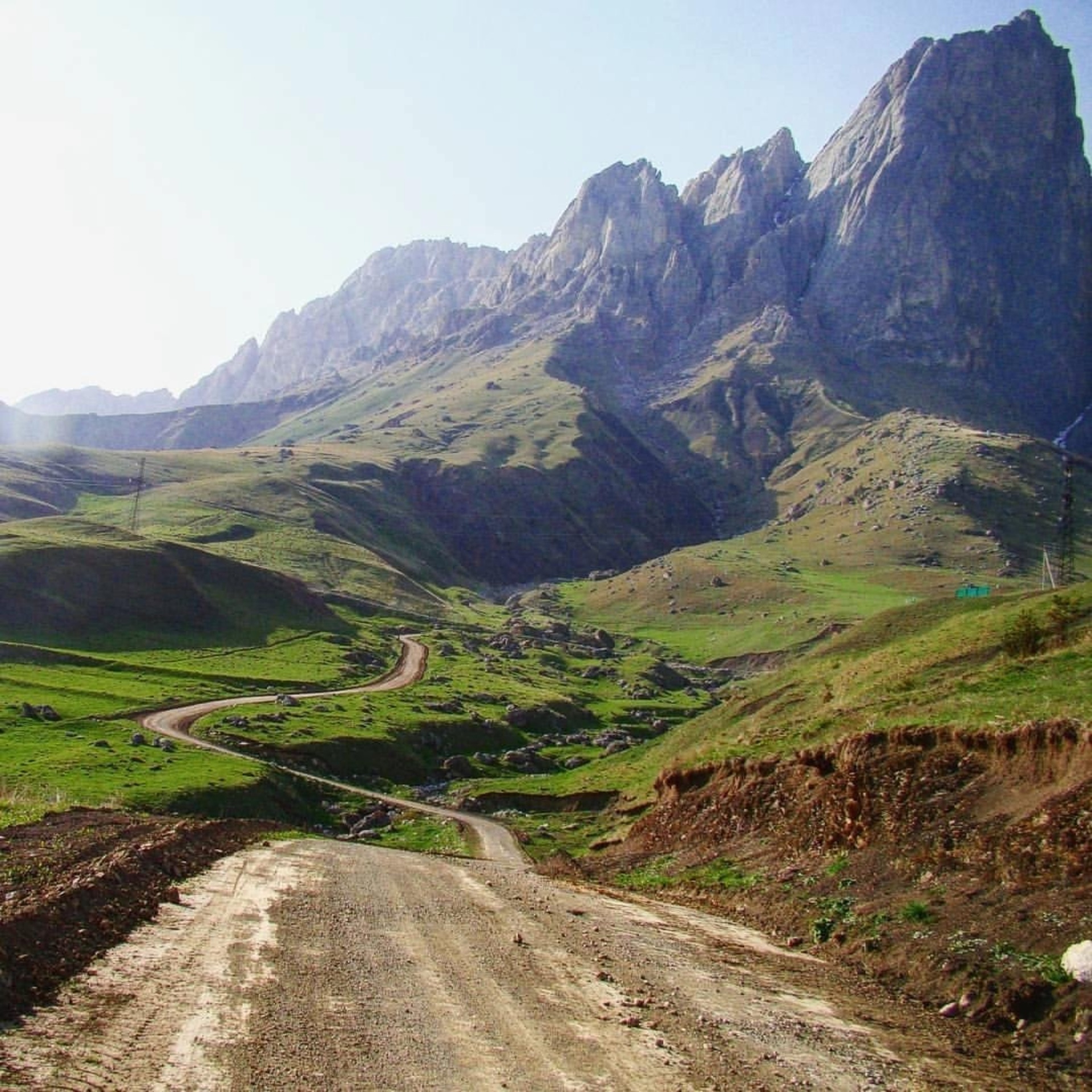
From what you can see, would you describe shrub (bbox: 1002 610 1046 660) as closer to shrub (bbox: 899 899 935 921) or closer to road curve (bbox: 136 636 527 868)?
shrub (bbox: 899 899 935 921)

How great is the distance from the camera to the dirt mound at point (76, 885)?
16.0 m

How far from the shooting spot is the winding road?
13.7 meters

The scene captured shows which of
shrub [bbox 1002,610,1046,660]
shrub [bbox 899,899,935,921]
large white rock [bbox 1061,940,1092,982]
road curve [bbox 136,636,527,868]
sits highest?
shrub [bbox 1002,610,1046,660]

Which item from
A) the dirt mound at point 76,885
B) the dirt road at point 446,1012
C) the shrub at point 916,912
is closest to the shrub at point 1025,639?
the shrub at point 916,912

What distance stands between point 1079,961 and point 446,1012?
12027 mm

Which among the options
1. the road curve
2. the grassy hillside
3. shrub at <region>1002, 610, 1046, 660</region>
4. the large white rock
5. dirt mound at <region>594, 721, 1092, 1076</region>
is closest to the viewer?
the large white rock

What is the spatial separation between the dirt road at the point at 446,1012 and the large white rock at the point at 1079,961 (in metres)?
3.13

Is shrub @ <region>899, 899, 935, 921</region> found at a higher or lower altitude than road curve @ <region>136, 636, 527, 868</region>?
higher

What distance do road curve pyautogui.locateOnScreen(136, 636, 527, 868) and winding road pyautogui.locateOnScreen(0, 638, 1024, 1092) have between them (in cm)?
2477

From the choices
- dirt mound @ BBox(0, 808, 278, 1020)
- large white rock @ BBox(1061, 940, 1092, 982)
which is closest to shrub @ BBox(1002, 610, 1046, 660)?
large white rock @ BBox(1061, 940, 1092, 982)

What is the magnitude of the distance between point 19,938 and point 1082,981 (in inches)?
771

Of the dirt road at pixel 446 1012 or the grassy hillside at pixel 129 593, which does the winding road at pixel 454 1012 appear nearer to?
the dirt road at pixel 446 1012

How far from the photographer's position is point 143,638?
130 m

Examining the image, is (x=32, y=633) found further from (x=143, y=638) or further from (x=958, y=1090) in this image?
(x=958, y=1090)
